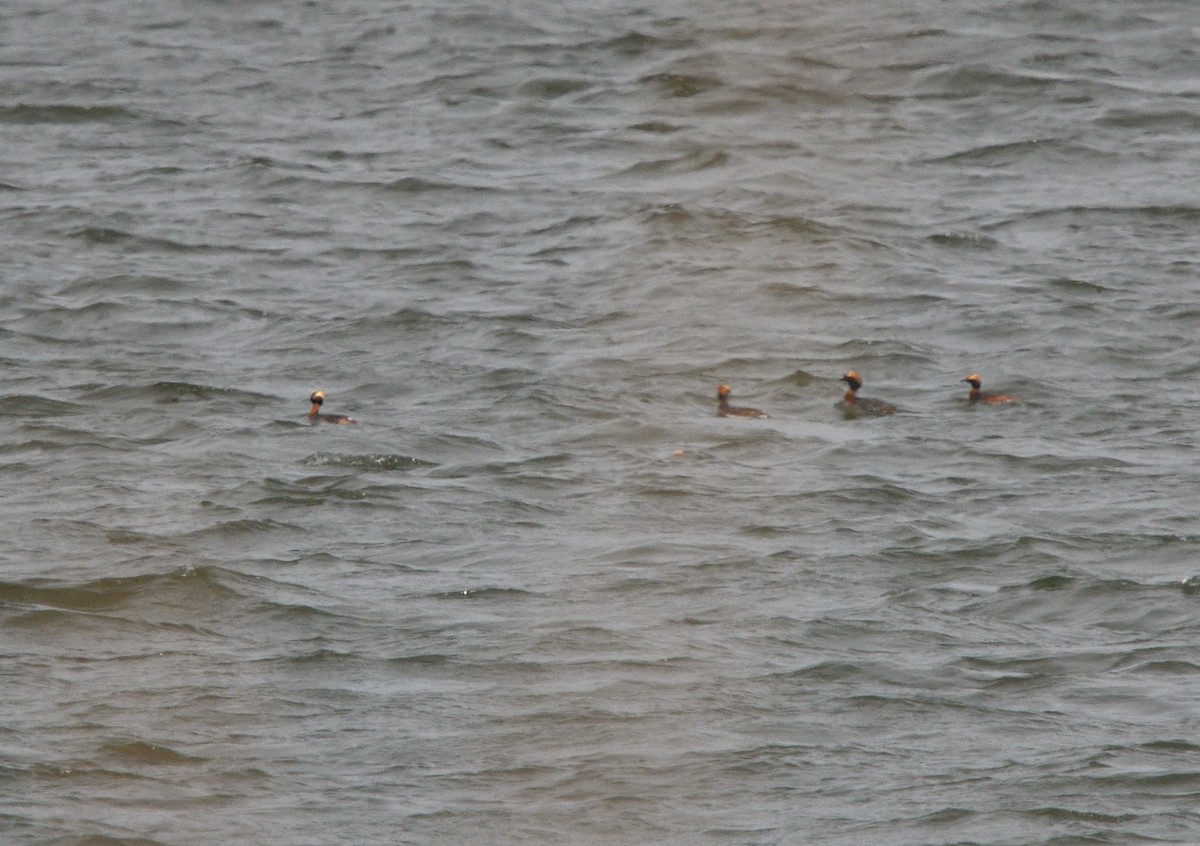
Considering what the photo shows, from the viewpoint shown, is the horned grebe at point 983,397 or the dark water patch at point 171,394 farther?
the dark water patch at point 171,394

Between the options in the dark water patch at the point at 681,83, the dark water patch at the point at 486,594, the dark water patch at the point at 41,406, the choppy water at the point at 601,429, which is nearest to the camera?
the choppy water at the point at 601,429

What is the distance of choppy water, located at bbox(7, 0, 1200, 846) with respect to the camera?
833 cm

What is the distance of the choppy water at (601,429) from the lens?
8.33 metres

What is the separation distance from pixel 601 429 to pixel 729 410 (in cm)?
80

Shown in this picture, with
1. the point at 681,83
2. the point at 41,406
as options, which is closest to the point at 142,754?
the point at 41,406

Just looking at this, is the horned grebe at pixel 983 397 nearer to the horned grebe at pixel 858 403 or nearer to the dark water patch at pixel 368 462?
the horned grebe at pixel 858 403

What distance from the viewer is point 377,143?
18469mm

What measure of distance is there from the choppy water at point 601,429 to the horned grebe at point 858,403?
0.40ft

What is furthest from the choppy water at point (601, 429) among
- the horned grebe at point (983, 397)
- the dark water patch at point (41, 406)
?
the horned grebe at point (983, 397)

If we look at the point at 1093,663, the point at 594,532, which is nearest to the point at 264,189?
the point at 594,532

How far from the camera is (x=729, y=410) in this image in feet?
42.0

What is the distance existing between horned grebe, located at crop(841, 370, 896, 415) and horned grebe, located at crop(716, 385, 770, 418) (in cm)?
48

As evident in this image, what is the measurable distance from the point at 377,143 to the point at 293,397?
574 centimetres

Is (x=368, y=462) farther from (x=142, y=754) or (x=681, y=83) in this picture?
(x=681, y=83)
